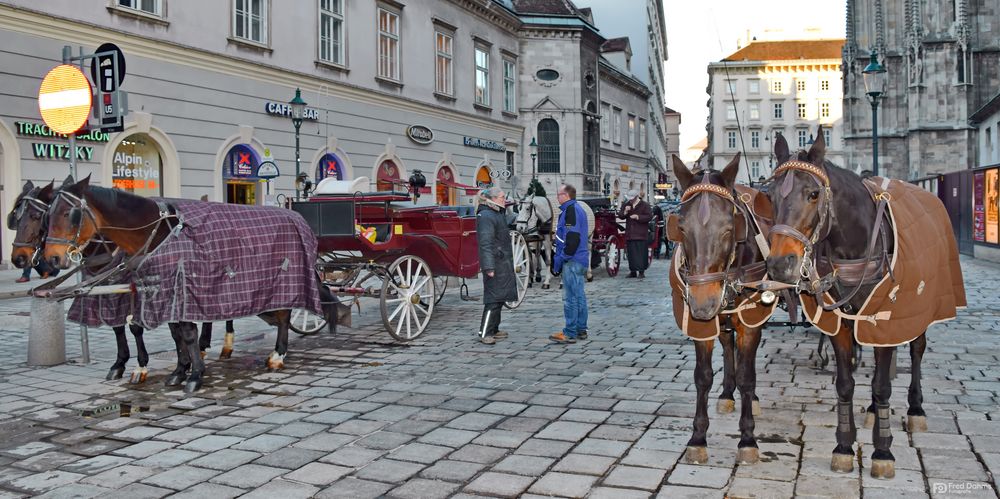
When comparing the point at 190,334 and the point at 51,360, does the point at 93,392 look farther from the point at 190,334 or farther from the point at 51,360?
the point at 51,360

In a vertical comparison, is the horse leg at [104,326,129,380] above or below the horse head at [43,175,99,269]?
below

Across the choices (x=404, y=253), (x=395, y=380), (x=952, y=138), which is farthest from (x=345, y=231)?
(x=952, y=138)

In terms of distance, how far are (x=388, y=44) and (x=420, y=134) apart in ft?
10.7

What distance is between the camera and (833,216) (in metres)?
4.30

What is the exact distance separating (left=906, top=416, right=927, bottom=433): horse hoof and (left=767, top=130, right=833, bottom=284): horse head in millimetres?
1775

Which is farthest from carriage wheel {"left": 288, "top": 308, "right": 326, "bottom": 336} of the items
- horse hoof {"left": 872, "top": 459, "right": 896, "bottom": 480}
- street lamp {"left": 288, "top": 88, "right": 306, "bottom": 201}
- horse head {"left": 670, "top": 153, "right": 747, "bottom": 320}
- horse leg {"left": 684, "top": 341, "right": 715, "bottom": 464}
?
street lamp {"left": 288, "top": 88, "right": 306, "bottom": 201}

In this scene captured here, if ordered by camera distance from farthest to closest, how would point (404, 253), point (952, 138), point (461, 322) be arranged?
1. point (952, 138)
2. point (461, 322)
3. point (404, 253)

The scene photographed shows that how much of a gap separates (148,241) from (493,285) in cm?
389

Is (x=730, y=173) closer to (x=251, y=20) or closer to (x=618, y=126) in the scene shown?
(x=251, y=20)

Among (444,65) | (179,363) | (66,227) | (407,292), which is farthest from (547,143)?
(66,227)

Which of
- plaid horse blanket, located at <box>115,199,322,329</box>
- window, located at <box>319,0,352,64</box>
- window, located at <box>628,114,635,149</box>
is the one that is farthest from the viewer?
window, located at <box>628,114,635,149</box>

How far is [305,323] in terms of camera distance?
9867 millimetres

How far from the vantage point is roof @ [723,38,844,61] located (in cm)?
9681

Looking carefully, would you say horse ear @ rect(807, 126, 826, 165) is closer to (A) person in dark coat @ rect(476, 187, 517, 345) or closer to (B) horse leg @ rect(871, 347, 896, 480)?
(B) horse leg @ rect(871, 347, 896, 480)
